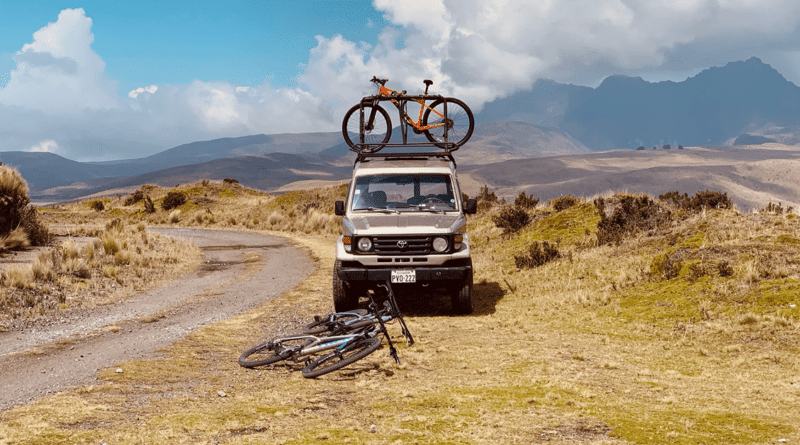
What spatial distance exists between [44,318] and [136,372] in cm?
444

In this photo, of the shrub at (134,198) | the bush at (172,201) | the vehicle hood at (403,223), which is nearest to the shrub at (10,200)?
the vehicle hood at (403,223)

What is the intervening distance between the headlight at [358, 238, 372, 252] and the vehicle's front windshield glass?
3.16ft

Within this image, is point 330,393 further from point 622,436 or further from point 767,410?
point 767,410

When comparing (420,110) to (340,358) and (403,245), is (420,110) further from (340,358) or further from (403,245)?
(340,358)

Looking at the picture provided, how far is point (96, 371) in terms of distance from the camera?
21.0ft

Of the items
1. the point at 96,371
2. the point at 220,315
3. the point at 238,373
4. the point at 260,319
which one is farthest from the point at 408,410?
the point at 220,315

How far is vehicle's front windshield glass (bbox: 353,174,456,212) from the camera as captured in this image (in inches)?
406

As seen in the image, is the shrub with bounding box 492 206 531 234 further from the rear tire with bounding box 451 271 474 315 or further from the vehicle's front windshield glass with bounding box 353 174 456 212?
the rear tire with bounding box 451 271 474 315

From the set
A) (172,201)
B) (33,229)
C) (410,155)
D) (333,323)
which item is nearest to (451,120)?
(410,155)

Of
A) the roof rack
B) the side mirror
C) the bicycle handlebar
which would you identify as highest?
the bicycle handlebar

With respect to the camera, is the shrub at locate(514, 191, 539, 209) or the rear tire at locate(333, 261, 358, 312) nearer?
the rear tire at locate(333, 261, 358, 312)

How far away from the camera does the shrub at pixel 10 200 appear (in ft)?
61.1

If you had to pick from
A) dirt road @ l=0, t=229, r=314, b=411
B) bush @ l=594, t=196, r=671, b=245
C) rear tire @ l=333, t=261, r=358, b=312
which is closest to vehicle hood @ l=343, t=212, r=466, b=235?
rear tire @ l=333, t=261, r=358, b=312

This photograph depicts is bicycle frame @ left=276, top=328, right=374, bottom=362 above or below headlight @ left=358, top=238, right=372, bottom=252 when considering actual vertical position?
below
